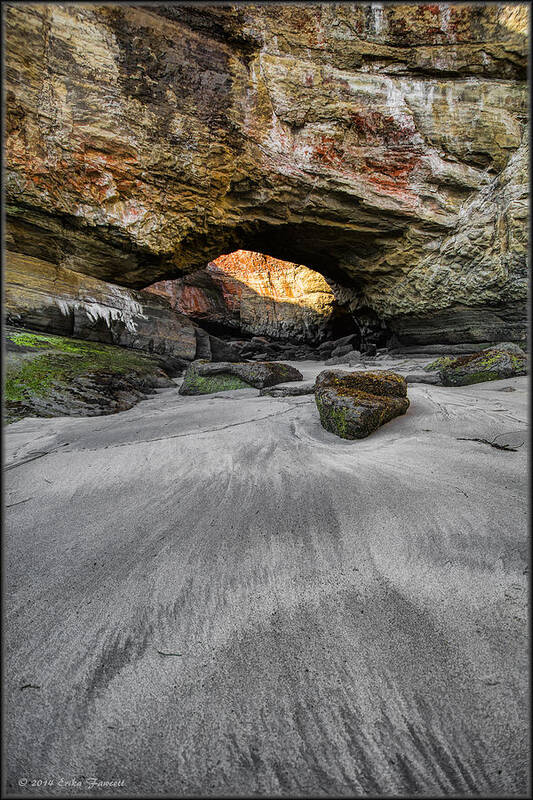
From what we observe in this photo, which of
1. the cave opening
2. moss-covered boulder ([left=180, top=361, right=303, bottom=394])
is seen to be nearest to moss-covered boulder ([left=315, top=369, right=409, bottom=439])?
moss-covered boulder ([left=180, top=361, right=303, bottom=394])

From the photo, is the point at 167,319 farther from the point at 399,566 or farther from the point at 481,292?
the point at 399,566

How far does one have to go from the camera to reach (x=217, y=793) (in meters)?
0.80

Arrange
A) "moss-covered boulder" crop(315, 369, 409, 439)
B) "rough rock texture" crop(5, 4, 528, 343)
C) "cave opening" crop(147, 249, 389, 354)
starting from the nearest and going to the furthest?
"moss-covered boulder" crop(315, 369, 409, 439) → "rough rock texture" crop(5, 4, 528, 343) → "cave opening" crop(147, 249, 389, 354)

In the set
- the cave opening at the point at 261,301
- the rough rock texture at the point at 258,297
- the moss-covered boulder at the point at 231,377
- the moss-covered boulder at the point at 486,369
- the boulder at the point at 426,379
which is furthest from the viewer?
the rough rock texture at the point at 258,297

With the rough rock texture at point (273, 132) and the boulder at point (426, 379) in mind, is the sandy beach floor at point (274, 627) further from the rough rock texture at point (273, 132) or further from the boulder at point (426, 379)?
the rough rock texture at point (273, 132)

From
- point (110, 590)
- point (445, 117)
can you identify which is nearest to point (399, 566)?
point (110, 590)

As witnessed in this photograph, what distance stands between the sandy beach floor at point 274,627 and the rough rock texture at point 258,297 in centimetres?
1423

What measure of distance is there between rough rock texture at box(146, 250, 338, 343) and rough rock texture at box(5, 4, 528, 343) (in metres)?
8.05

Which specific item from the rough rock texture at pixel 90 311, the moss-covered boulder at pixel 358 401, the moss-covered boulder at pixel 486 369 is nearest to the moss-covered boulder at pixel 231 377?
Answer: the moss-covered boulder at pixel 358 401

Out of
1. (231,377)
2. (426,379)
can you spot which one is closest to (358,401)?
(426,379)

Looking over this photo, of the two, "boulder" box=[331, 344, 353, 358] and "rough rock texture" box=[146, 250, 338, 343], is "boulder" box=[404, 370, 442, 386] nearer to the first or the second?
"boulder" box=[331, 344, 353, 358]

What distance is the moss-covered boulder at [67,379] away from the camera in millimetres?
3846

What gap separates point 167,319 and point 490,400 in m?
7.23

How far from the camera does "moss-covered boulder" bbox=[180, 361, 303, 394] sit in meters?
4.99
